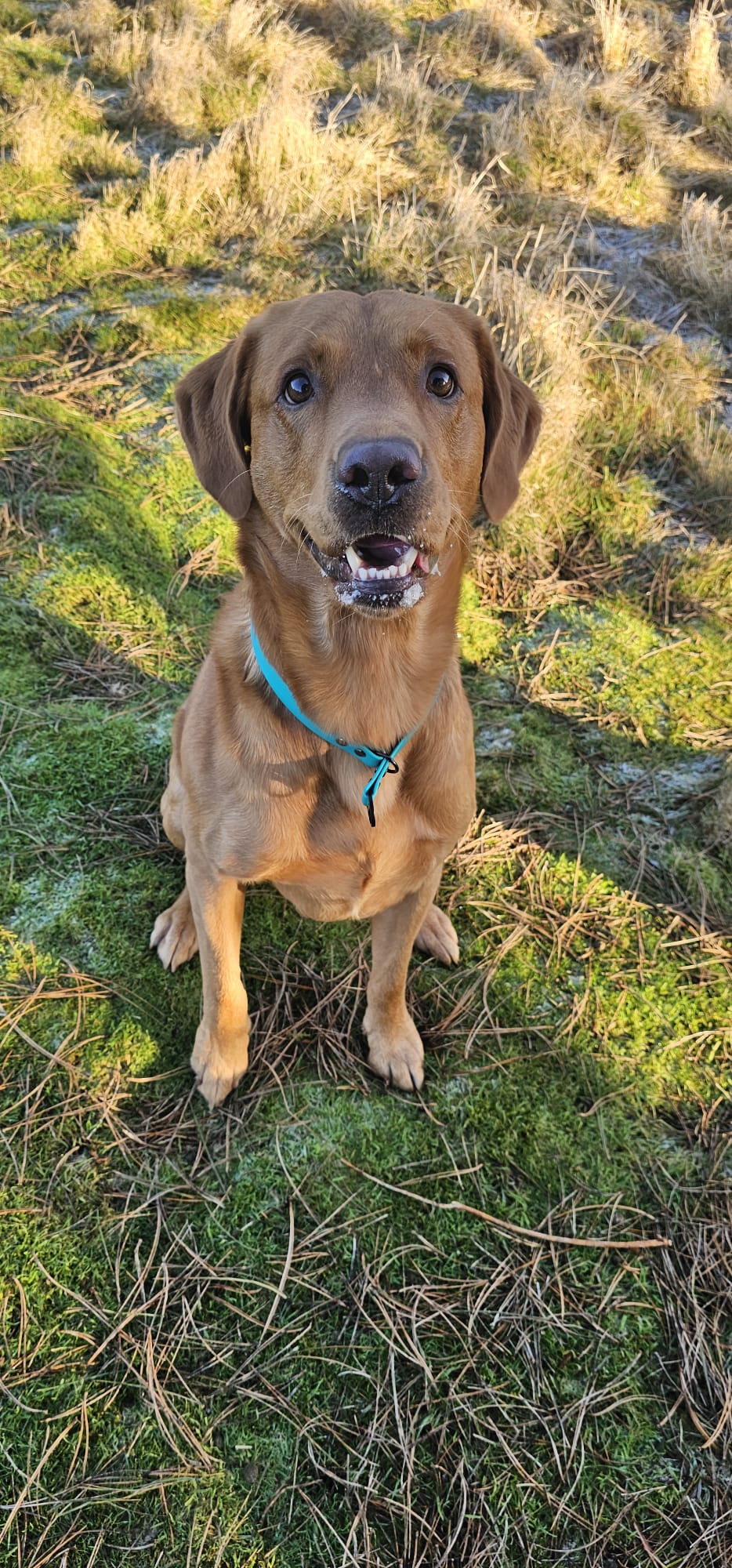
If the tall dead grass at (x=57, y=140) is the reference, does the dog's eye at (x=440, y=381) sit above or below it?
above

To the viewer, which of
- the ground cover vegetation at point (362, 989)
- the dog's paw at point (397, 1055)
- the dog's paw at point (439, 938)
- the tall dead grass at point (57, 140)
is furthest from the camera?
the tall dead grass at point (57, 140)

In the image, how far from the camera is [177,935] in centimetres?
275

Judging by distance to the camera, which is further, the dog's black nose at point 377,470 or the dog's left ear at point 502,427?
the dog's left ear at point 502,427

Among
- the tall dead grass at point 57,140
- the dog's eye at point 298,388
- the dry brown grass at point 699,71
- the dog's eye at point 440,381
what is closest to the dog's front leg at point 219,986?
the dog's eye at point 298,388

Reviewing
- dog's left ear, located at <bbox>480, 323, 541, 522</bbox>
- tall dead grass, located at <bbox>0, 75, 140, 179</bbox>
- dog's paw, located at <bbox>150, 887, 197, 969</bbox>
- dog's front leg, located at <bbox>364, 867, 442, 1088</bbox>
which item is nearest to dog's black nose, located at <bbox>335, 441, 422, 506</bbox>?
dog's left ear, located at <bbox>480, 323, 541, 522</bbox>

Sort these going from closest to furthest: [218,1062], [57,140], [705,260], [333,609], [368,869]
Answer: [333,609]
[368,869]
[218,1062]
[705,260]
[57,140]

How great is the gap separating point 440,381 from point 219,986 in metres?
1.63

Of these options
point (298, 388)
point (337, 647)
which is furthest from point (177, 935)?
point (298, 388)

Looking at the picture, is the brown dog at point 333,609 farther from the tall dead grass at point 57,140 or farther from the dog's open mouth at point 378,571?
the tall dead grass at point 57,140

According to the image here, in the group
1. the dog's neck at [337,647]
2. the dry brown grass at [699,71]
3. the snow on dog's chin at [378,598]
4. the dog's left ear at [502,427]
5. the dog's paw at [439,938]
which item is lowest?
the dog's paw at [439,938]

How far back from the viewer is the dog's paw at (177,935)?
275 centimetres

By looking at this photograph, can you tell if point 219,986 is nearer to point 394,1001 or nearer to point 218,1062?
point 218,1062

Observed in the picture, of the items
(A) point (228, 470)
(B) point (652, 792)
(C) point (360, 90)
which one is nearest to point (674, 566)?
(B) point (652, 792)

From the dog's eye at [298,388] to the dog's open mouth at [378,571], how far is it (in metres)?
0.41
